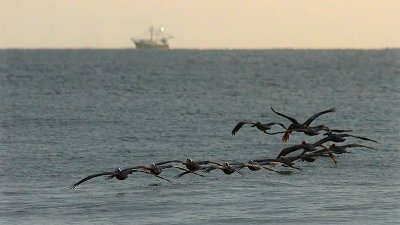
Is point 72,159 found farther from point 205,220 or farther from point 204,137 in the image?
point 205,220

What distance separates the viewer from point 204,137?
2277 inches

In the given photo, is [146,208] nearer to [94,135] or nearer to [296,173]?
[296,173]

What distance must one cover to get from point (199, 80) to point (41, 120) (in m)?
60.8

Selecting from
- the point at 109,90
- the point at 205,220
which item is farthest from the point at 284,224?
the point at 109,90

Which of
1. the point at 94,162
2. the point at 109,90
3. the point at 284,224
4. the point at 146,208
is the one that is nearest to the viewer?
the point at 284,224

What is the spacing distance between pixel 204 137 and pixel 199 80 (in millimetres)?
70775

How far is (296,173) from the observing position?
142ft

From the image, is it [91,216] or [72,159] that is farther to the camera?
[72,159]

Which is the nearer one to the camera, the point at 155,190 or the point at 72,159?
the point at 155,190

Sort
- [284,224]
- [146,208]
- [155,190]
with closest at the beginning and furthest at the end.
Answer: [284,224], [146,208], [155,190]

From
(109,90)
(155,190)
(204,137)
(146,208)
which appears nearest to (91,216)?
(146,208)

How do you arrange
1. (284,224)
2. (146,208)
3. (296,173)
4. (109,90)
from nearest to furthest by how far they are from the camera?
(284,224) < (146,208) < (296,173) < (109,90)

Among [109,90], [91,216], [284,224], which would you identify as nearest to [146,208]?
[91,216]

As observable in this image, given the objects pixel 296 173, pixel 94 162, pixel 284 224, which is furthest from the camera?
pixel 94 162
